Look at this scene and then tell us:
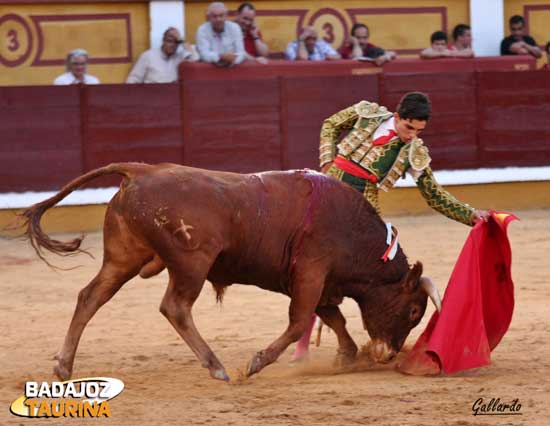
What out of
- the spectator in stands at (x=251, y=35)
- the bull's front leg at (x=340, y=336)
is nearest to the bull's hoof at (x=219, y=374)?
the bull's front leg at (x=340, y=336)

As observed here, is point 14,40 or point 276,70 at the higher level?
point 14,40

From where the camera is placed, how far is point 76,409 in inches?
163

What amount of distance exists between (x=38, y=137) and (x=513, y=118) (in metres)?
3.76

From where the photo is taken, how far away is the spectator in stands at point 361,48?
10.4 m

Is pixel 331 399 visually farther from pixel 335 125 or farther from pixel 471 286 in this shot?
pixel 335 125

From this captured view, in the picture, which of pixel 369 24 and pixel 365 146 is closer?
pixel 365 146

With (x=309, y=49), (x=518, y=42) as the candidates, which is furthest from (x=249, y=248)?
(x=518, y=42)

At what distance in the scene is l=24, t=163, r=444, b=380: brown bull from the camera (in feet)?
14.8

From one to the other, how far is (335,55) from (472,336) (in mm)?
5717

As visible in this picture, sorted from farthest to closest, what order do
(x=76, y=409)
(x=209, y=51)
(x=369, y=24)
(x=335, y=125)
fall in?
(x=369, y=24) → (x=209, y=51) → (x=335, y=125) → (x=76, y=409)

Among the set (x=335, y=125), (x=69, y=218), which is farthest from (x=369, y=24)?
(x=335, y=125)

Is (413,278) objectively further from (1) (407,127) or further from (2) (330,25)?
(2) (330,25)

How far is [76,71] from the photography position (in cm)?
948

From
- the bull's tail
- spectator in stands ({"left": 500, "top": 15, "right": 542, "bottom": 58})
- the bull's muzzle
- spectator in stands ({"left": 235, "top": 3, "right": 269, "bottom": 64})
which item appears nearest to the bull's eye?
the bull's muzzle
